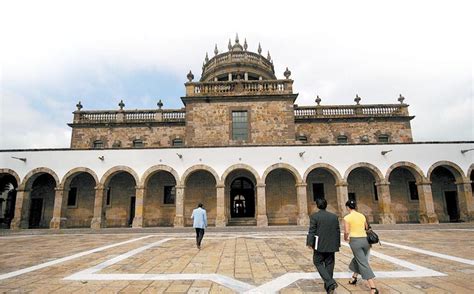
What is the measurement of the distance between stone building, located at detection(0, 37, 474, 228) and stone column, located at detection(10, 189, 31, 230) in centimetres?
6

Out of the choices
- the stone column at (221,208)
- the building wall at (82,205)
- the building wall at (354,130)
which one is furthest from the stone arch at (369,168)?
the building wall at (82,205)

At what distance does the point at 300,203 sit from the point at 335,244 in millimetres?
13377

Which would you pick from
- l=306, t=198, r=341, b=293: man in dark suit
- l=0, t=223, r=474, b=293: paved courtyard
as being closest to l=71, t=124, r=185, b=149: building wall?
l=0, t=223, r=474, b=293: paved courtyard

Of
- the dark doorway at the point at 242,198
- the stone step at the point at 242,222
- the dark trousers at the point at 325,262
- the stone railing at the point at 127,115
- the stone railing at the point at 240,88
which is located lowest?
the stone step at the point at 242,222

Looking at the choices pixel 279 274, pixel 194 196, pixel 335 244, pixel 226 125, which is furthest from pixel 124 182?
pixel 335 244

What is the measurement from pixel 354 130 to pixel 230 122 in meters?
10.4

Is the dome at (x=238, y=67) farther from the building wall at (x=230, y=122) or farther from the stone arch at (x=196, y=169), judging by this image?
the stone arch at (x=196, y=169)

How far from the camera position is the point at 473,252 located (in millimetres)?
7516

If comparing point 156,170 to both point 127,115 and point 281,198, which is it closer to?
point 127,115

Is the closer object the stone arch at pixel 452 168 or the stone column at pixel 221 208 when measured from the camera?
the stone column at pixel 221 208

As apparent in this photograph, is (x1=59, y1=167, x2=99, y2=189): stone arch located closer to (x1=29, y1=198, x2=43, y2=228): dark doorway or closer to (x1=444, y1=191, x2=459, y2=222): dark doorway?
(x1=29, y1=198, x2=43, y2=228): dark doorway

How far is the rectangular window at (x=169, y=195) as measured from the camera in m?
19.7

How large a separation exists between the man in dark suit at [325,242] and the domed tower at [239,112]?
1603 centimetres

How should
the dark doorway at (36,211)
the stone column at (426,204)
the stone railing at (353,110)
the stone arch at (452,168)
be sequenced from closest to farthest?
the stone column at (426,204) < the stone arch at (452,168) < the dark doorway at (36,211) < the stone railing at (353,110)
